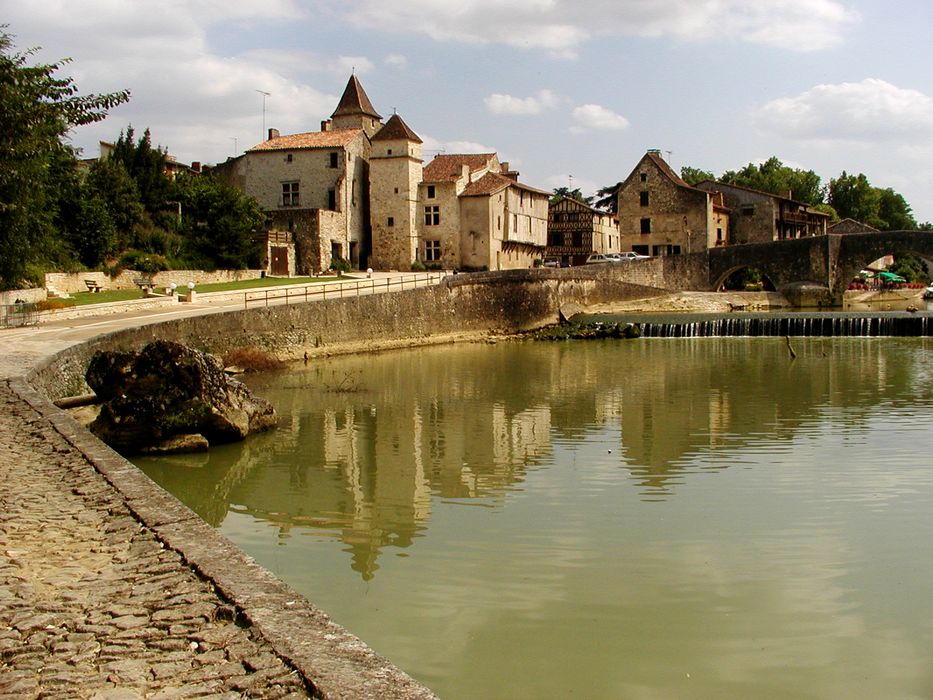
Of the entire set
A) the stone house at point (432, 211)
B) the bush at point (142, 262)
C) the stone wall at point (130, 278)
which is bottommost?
the stone wall at point (130, 278)

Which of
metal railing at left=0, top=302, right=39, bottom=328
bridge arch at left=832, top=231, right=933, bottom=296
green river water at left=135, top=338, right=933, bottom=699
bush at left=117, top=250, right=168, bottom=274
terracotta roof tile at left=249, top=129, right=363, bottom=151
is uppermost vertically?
terracotta roof tile at left=249, top=129, right=363, bottom=151

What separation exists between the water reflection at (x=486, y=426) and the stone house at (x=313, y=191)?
62.0 feet

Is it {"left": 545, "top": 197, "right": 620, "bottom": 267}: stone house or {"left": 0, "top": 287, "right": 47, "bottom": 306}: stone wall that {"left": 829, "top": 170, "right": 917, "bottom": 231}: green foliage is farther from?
{"left": 0, "top": 287, "right": 47, "bottom": 306}: stone wall

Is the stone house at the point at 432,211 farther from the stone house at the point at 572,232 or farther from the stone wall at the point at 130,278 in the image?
the stone house at the point at 572,232

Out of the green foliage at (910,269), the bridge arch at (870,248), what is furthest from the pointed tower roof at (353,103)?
the green foliage at (910,269)

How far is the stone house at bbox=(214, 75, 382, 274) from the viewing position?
49.2 metres

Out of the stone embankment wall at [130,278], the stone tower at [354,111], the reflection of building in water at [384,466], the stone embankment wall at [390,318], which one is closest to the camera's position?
the reflection of building in water at [384,466]

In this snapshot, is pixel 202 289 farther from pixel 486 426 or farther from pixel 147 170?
pixel 486 426

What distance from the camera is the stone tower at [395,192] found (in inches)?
2060

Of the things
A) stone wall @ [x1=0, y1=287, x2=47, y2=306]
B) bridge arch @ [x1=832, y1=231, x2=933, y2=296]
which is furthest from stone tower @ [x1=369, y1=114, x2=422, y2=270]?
bridge arch @ [x1=832, y1=231, x2=933, y2=296]

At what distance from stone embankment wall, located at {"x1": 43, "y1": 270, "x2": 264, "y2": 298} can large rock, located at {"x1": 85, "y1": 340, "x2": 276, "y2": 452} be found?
19.8 metres

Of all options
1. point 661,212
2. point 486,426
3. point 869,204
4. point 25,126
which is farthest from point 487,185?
point 869,204

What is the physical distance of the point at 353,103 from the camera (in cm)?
5941

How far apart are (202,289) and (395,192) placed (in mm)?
16799
